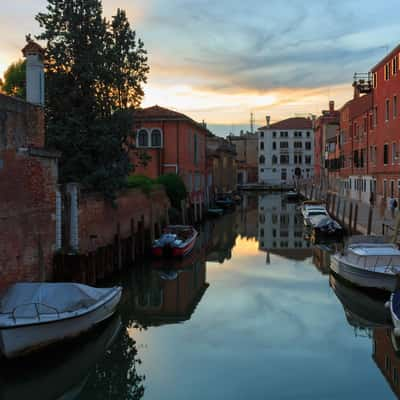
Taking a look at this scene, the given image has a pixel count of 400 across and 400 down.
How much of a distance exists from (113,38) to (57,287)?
11122 millimetres

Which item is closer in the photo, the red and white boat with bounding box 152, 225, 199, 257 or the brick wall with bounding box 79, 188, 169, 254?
the brick wall with bounding box 79, 188, 169, 254

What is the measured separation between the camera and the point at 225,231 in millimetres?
31891

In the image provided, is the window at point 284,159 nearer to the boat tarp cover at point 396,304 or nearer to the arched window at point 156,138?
the arched window at point 156,138

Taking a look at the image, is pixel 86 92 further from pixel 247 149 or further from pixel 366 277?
pixel 247 149

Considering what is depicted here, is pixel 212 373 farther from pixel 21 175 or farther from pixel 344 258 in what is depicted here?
pixel 344 258

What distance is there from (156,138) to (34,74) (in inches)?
769

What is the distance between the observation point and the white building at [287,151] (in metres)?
86.0

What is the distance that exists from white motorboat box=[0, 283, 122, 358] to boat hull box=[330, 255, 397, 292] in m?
7.16

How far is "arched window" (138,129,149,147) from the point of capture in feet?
106

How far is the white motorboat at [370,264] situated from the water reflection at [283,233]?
600 cm

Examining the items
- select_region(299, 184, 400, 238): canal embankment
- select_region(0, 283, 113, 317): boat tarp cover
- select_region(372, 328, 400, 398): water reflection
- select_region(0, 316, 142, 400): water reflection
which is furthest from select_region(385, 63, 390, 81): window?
select_region(0, 316, 142, 400): water reflection

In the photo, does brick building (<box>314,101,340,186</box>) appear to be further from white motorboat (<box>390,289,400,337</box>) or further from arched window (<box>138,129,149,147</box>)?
white motorboat (<box>390,289,400,337</box>)

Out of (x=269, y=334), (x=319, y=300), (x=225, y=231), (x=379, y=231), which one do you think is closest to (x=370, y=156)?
(x=225, y=231)

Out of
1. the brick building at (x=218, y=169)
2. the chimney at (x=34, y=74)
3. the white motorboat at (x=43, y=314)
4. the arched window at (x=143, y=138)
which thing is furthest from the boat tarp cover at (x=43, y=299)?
the brick building at (x=218, y=169)
